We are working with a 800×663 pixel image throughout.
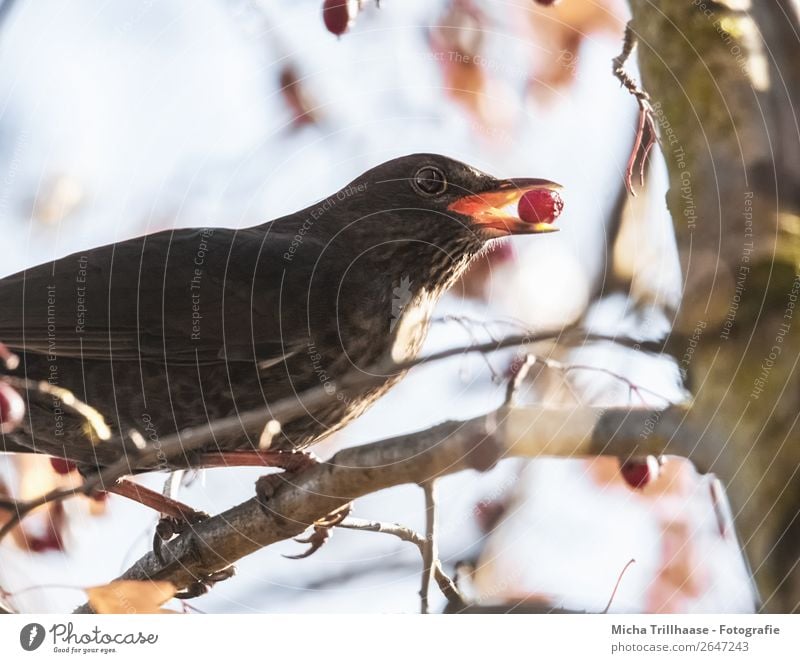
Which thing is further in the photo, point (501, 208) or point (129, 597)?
point (501, 208)

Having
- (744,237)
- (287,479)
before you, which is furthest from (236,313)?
(744,237)

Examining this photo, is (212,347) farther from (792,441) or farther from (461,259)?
(792,441)

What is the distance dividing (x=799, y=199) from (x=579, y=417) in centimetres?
91

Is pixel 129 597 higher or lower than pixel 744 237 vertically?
lower

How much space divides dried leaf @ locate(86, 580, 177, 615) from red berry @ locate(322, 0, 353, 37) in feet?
5.84

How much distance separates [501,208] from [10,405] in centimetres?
160

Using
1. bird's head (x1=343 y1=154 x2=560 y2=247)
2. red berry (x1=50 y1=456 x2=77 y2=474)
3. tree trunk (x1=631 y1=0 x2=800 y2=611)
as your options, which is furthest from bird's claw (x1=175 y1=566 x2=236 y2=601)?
tree trunk (x1=631 y1=0 x2=800 y2=611)

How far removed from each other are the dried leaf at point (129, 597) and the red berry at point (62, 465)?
51 cm

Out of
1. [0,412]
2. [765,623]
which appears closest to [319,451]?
[0,412]

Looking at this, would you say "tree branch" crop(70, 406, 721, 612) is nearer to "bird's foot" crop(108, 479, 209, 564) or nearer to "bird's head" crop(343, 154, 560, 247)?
"bird's foot" crop(108, 479, 209, 564)

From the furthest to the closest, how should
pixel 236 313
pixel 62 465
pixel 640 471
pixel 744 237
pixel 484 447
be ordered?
pixel 62 465 < pixel 236 313 < pixel 640 471 < pixel 744 237 < pixel 484 447

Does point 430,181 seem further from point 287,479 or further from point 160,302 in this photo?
point 287,479

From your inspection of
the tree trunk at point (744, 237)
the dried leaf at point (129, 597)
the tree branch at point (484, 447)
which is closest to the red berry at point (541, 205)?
the tree trunk at point (744, 237)

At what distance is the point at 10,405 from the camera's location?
2.55m
